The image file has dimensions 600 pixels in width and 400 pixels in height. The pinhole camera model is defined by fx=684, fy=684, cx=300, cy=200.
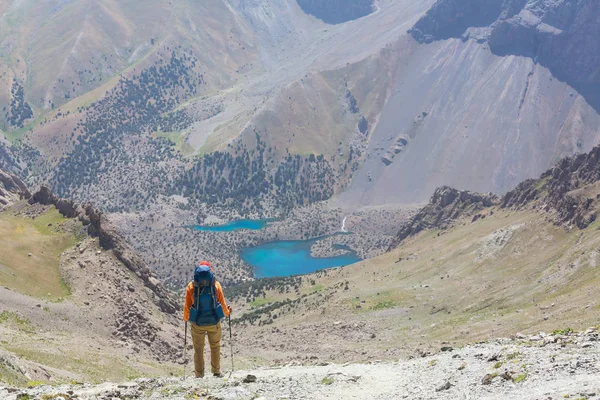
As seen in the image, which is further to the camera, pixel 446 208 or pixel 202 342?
pixel 446 208

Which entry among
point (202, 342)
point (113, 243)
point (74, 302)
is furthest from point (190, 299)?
point (113, 243)

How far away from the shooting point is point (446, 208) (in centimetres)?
14812

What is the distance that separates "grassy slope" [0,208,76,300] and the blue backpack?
36.3m

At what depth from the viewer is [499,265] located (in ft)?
313

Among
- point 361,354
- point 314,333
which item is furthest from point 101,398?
point 314,333

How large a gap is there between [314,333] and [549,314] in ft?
103

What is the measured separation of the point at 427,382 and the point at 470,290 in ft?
213

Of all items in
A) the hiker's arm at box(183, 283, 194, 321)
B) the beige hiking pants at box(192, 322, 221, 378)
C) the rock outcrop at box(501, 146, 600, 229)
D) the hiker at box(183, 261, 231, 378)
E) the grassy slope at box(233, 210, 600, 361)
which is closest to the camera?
the hiker at box(183, 261, 231, 378)

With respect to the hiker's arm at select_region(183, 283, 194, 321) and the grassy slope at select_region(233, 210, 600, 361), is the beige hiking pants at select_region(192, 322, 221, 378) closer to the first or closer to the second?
the hiker's arm at select_region(183, 283, 194, 321)

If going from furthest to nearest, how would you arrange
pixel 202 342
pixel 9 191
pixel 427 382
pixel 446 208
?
pixel 446 208 < pixel 9 191 < pixel 202 342 < pixel 427 382

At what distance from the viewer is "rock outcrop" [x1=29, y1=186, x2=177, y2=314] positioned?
74.9 metres

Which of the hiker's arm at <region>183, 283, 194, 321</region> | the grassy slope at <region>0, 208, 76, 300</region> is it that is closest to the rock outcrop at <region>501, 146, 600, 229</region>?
the grassy slope at <region>0, 208, 76, 300</region>

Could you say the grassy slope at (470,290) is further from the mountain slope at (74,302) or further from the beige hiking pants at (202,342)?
the beige hiking pants at (202,342)

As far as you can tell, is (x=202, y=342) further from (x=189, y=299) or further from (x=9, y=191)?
(x=9, y=191)
